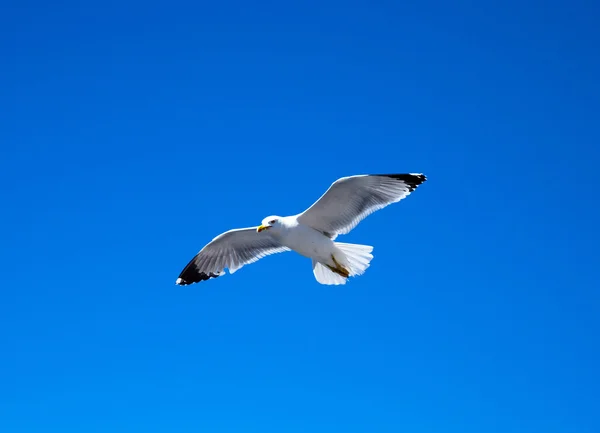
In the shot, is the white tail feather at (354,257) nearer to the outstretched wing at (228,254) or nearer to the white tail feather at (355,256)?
the white tail feather at (355,256)

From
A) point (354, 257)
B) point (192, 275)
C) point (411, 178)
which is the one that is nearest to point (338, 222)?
point (354, 257)

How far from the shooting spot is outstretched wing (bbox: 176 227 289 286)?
8.84 m

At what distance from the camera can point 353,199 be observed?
776 centimetres

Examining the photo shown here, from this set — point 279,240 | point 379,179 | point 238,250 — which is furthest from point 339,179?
point 238,250

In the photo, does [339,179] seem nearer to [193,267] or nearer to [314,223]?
[314,223]

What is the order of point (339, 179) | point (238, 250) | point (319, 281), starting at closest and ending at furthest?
point (339, 179), point (319, 281), point (238, 250)

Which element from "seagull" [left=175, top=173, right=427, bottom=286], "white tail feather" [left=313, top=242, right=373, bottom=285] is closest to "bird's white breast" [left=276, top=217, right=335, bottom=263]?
"seagull" [left=175, top=173, right=427, bottom=286]

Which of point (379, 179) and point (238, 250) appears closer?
point (379, 179)

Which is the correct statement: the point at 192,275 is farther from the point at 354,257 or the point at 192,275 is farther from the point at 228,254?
the point at 354,257

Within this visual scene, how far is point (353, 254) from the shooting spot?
7719mm

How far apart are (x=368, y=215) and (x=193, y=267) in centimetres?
254

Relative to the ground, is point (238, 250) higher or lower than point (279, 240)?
higher

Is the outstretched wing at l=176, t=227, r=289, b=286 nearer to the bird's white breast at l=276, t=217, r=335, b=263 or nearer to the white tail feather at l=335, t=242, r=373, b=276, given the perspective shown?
the bird's white breast at l=276, t=217, r=335, b=263

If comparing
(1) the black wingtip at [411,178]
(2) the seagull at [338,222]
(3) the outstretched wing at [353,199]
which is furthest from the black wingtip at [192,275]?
(1) the black wingtip at [411,178]
